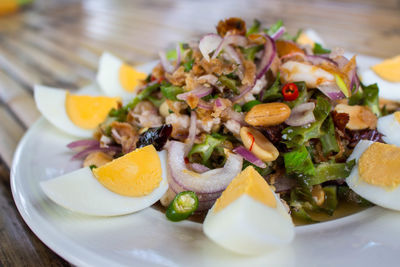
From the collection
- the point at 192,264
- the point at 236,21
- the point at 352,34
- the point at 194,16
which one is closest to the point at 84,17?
the point at 194,16

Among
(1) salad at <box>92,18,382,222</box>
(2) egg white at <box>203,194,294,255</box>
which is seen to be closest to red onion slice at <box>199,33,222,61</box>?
(1) salad at <box>92,18,382,222</box>

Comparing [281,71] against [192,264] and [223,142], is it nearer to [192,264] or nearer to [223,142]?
[223,142]

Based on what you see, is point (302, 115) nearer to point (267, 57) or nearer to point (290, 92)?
point (290, 92)

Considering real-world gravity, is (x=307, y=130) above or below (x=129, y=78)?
above

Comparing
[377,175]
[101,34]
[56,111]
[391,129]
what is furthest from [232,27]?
[101,34]

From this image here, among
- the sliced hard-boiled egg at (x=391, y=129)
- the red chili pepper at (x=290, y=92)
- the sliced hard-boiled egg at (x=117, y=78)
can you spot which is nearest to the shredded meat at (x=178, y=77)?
the red chili pepper at (x=290, y=92)

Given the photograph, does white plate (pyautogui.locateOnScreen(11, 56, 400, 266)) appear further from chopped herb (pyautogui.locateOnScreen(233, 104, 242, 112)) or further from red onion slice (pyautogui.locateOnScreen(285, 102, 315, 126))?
chopped herb (pyautogui.locateOnScreen(233, 104, 242, 112))
